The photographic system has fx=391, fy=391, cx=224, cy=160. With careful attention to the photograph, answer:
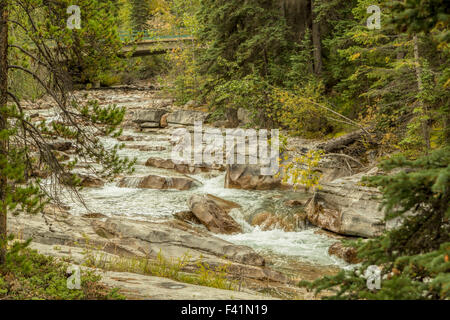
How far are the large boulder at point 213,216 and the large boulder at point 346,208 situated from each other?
7.86ft

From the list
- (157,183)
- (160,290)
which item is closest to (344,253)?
(160,290)

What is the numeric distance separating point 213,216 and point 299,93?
8.75 metres

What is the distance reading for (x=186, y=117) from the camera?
25.7 metres

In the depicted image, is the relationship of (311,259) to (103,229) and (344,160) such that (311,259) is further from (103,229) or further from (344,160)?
(344,160)

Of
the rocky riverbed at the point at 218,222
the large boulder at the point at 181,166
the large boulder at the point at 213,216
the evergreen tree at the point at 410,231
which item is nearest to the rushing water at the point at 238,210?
the rocky riverbed at the point at 218,222

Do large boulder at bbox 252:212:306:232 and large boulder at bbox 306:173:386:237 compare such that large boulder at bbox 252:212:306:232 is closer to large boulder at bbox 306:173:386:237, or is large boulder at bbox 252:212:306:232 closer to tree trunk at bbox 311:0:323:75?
large boulder at bbox 306:173:386:237

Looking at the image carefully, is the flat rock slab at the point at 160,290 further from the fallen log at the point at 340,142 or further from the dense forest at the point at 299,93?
the fallen log at the point at 340,142

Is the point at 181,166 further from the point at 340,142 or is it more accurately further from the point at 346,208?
the point at 346,208

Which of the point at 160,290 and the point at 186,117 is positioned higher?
the point at 186,117

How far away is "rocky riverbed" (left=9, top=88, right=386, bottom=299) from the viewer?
25.8 ft

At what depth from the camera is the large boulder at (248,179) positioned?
1494cm

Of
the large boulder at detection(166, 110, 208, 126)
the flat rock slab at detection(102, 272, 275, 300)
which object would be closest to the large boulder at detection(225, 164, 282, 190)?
the flat rock slab at detection(102, 272, 275, 300)

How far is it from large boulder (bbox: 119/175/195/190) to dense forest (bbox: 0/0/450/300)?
102 inches

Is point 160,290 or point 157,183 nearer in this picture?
point 160,290
